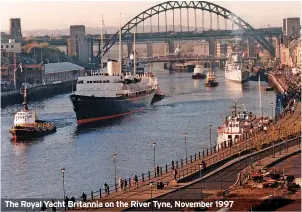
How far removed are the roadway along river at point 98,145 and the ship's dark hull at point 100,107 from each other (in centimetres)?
56

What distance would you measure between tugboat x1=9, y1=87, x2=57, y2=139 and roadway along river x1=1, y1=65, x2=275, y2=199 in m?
0.34

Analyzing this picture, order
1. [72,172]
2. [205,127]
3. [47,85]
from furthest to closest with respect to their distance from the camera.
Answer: [47,85]
[205,127]
[72,172]

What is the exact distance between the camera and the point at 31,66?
58281 millimetres

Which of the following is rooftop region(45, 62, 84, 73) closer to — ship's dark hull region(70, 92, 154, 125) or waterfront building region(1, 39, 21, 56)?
waterfront building region(1, 39, 21, 56)

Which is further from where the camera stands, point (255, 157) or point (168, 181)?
point (255, 157)

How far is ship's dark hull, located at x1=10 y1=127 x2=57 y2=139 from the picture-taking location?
30000mm

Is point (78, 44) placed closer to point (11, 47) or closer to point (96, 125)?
point (11, 47)

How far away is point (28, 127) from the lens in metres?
30.5

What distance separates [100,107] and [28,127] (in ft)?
24.2

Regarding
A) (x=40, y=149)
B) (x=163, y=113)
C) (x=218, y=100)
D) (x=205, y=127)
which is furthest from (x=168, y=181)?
(x=218, y=100)

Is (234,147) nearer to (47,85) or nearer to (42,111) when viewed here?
(42,111)

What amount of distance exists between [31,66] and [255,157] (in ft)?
131

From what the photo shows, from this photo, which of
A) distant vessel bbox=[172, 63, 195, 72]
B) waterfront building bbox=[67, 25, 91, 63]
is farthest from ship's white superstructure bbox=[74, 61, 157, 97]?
distant vessel bbox=[172, 63, 195, 72]

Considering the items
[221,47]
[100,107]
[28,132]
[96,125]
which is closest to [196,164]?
[28,132]
